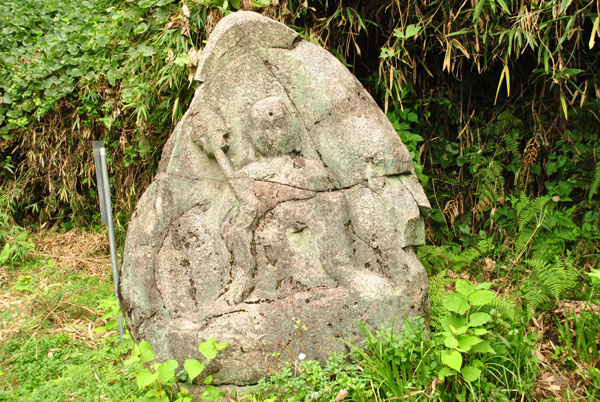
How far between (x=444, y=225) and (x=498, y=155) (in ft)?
2.25

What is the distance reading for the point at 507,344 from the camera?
95.9 inches

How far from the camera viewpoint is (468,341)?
2.21 metres

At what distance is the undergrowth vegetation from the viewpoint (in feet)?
7.82

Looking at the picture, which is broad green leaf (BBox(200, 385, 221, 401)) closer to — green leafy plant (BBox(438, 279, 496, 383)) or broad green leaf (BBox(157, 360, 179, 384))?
broad green leaf (BBox(157, 360, 179, 384))

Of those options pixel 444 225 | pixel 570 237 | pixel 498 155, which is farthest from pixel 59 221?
pixel 570 237

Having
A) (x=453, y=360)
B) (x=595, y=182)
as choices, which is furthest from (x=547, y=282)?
(x=453, y=360)

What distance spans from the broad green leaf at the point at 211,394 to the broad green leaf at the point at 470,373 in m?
1.16

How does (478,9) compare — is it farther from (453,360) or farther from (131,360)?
(131,360)

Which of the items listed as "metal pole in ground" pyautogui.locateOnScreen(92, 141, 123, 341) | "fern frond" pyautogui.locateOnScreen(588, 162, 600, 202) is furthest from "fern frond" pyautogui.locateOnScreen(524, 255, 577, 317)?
"metal pole in ground" pyautogui.locateOnScreen(92, 141, 123, 341)

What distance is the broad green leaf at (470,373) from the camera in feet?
7.19

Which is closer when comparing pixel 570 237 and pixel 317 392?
pixel 317 392

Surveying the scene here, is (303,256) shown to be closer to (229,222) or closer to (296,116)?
(229,222)

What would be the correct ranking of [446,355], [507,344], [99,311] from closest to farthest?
[446,355] < [507,344] < [99,311]

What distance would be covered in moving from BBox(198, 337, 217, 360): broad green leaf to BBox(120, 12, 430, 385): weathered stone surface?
0.16m
